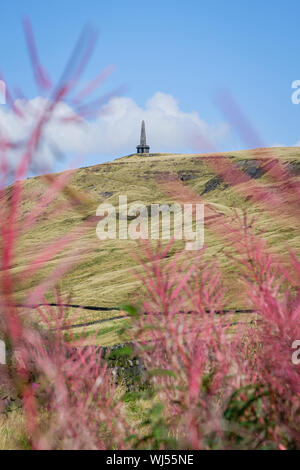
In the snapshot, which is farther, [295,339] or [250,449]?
[295,339]

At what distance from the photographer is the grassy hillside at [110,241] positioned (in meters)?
1.30

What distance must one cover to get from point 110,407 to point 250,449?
507 mm

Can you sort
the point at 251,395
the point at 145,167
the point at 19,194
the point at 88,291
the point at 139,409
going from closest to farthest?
the point at 19,194 → the point at 251,395 → the point at 139,409 → the point at 88,291 → the point at 145,167

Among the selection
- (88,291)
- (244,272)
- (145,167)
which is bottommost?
(244,272)

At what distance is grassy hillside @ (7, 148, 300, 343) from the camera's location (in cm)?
130

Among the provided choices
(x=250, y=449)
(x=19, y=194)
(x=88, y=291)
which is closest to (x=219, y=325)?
(x=250, y=449)

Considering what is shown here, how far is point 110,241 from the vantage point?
1781 centimetres

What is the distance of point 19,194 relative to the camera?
107 centimetres

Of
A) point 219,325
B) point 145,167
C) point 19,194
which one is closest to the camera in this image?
point 19,194

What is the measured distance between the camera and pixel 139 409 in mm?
3588
